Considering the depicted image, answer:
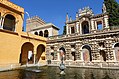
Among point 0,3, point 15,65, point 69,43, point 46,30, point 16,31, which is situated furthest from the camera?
point 46,30

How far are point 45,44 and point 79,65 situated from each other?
28.4 ft

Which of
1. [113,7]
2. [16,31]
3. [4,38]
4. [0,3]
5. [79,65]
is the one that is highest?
[113,7]

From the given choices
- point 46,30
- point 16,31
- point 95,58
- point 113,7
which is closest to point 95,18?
point 113,7

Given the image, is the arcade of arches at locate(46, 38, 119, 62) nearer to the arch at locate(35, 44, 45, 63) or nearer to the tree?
the arch at locate(35, 44, 45, 63)

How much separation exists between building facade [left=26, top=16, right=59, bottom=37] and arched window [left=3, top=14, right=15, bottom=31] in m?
12.8

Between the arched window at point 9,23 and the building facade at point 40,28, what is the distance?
42.1 feet

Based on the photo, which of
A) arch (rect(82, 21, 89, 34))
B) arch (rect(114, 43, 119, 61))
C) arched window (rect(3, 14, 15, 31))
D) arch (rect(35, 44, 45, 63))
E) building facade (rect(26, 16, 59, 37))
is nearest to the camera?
arch (rect(114, 43, 119, 61))

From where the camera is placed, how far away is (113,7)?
26.2 m

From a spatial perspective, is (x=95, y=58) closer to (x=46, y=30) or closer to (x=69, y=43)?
(x=69, y=43)

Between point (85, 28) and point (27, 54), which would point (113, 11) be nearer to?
point (85, 28)

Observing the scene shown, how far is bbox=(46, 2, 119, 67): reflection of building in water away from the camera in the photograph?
51.2 ft

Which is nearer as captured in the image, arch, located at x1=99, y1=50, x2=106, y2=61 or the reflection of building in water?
the reflection of building in water

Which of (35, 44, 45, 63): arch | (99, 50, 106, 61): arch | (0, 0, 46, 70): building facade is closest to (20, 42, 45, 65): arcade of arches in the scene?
(35, 44, 45, 63): arch

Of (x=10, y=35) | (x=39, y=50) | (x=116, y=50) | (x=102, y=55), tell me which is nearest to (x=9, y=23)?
(x=10, y=35)
